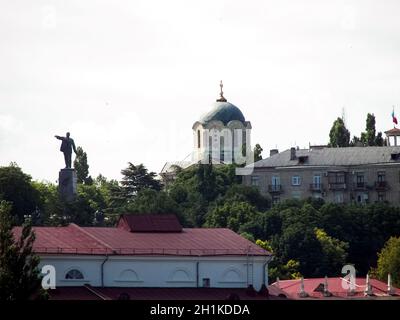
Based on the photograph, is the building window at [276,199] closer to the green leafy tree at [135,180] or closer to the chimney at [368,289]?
the green leafy tree at [135,180]

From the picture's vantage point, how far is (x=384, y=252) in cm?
13312

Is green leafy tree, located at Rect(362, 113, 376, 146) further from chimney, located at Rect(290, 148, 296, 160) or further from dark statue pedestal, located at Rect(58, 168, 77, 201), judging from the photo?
dark statue pedestal, located at Rect(58, 168, 77, 201)

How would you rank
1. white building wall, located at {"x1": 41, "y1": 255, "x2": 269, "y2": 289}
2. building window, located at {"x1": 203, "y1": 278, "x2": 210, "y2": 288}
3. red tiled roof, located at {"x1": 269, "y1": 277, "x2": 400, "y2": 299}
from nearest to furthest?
white building wall, located at {"x1": 41, "y1": 255, "x2": 269, "y2": 289}
building window, located at {"x1": 203, "y1": 278, "x2": 210, "y2": 288}
red tiled roof, located at {"x1": 269, "y1": 277, "x2": 400, "y2": 299}

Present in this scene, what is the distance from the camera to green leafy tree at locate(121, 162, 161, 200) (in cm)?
17288

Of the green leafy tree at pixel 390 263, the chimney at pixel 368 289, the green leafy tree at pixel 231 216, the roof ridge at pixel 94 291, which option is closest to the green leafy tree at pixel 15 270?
the roof ridge at pixel 94 291

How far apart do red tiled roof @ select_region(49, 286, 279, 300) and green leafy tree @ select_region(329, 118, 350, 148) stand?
3851 inches

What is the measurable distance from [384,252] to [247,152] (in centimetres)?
6687

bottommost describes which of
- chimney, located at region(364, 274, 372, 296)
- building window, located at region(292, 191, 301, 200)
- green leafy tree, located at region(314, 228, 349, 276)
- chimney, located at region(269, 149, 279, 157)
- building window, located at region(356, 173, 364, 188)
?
chimney, located at region(364, 274, 372, 296)

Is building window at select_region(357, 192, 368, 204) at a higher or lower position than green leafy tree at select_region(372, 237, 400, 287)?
higher

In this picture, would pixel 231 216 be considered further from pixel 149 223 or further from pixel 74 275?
pixel 74 275

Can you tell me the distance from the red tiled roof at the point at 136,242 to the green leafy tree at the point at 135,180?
72804mm

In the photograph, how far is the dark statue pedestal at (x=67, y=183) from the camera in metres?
117

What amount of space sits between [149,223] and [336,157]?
7755 centimetres

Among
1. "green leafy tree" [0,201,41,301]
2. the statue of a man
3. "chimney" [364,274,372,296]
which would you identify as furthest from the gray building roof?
"green leafy tree" [0,201,41,301]
